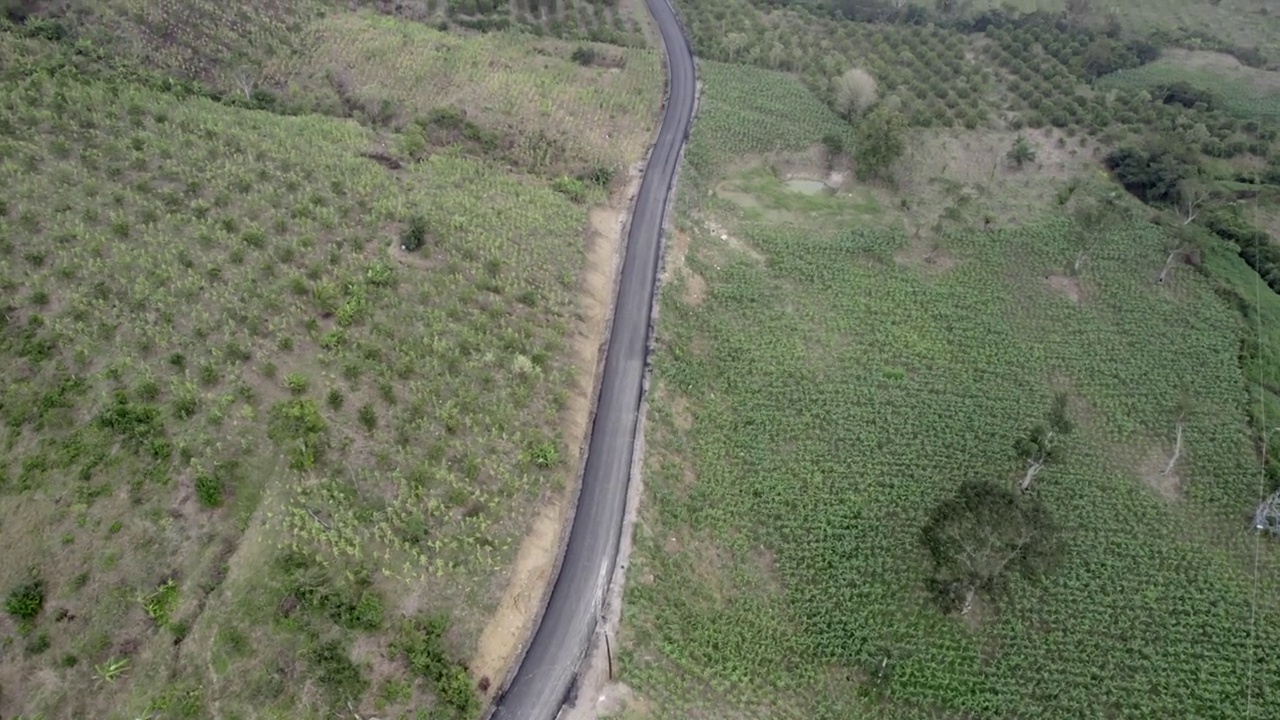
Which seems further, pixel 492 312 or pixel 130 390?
pixel 492 312

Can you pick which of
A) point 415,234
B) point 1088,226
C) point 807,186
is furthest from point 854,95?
point 415,234

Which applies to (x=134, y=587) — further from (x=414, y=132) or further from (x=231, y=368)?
(x=414, y=132)

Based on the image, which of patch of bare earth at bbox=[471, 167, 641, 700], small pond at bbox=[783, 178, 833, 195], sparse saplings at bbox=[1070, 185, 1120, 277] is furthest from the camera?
small pond at bbox=[783, 178, 833, 195]

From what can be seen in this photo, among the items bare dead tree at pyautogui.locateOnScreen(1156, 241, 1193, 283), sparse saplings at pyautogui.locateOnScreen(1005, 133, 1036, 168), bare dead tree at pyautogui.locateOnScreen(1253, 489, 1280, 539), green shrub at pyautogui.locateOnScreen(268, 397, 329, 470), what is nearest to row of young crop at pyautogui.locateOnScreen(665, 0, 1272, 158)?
sparse saplings at pyautogui.locateOnScreen(1005, 133, 1036, 168)

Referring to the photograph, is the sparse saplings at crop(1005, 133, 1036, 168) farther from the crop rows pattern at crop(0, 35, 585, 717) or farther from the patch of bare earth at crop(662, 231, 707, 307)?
the crop rows pattern at crop(0, 35, 585, 717)

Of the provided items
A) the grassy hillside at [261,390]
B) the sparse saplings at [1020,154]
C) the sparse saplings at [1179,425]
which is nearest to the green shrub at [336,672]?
the grassy hillside at [261,390]

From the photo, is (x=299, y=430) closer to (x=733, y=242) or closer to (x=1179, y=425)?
(x=733, y=242)

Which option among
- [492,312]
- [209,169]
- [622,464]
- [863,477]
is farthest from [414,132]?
[863,477]
